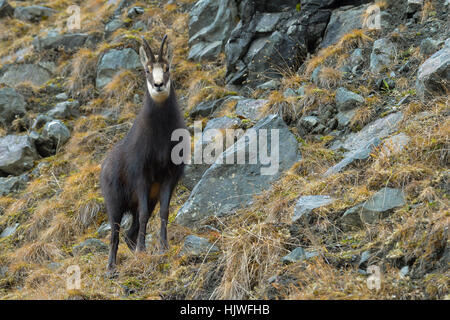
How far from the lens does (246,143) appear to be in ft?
26.3

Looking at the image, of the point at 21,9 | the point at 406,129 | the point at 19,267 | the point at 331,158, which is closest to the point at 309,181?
the point at 331,158

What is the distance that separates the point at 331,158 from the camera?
25.5 ft

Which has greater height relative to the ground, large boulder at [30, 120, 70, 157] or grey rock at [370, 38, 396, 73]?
grey rock at [370, 38, 396, 73]

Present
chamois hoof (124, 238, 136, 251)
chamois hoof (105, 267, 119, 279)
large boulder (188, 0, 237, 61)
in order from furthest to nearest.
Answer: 1. large boulder (188, 0, 237, 61)
2. chamois hoof (124, 238, 136, 251)
3. chamois hoof (105, 267, 119, 279)

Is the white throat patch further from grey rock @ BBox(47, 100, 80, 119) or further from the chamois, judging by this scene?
grey rock @ BBox(47, 100, 80, 119)

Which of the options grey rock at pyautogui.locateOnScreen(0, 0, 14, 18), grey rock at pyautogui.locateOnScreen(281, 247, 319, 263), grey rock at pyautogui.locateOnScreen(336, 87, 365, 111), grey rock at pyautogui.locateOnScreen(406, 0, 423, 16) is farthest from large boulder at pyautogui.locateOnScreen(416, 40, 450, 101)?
grey rock at pyautogui.locateOnScreen(0, 0, 14, 18)

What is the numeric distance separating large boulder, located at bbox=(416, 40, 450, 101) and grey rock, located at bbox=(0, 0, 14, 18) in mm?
13579

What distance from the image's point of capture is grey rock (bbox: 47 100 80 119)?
1235cm

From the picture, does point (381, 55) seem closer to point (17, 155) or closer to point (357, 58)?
point (357, 58)

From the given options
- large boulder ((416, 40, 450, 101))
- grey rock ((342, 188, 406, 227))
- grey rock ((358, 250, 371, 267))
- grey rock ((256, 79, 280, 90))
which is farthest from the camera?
grey rock ((256, 79, 280, 90))

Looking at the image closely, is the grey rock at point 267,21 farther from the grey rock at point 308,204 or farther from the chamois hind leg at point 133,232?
the grey rock at point 308,204
